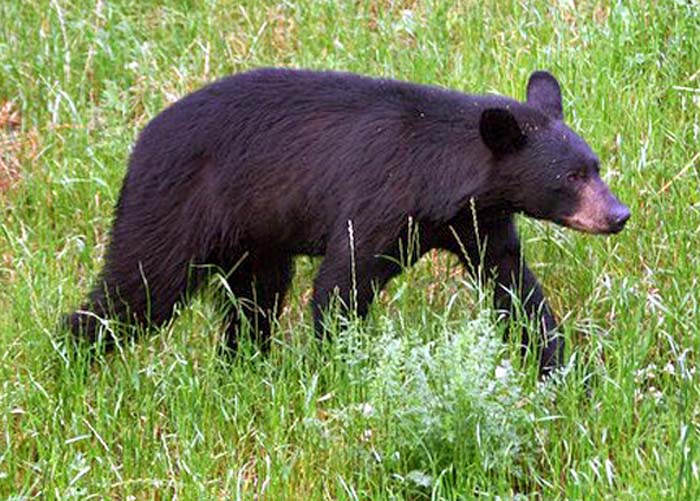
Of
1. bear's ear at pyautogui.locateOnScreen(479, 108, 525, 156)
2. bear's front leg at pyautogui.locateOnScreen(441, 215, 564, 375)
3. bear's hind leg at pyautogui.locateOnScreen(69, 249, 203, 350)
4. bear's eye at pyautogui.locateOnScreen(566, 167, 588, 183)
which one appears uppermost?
bear's ear at pyautogui.locateOnScreen(479, 108, 525, 156)

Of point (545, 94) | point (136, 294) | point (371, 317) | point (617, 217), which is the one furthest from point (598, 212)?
point (136, 294)

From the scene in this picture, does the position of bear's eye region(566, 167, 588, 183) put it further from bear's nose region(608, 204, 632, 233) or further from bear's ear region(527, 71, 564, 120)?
bear's ear region(527, 71, 564, 120)

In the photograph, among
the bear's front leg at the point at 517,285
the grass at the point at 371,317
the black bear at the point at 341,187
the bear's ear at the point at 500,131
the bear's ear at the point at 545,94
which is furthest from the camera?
the bear's ear at the point at 545,94

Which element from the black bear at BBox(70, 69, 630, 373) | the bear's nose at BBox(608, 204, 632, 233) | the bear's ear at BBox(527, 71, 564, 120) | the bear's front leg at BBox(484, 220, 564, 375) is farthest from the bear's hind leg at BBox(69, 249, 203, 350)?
the bear's nose at BBox(608, 204, 632, 233)

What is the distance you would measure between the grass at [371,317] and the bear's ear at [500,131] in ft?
1.97

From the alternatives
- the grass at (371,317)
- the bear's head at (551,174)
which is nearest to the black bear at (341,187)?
the bear's head at (551,174)

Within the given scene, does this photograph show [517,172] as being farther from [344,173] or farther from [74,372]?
[74,372]

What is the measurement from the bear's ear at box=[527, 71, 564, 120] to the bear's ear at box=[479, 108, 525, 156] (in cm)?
31

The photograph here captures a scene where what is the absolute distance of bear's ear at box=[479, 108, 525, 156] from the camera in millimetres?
6102

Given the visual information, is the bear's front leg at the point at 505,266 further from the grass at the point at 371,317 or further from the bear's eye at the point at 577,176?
the bear's eye at the point at 577,176

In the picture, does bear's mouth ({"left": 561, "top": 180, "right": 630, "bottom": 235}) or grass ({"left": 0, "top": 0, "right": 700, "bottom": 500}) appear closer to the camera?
grass ({"left": 0, "top": 0, "right": 700, "bottom": 500})

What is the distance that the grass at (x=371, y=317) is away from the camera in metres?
5.39

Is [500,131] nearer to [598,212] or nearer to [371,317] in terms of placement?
[598,212]

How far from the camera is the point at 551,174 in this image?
6.25m
